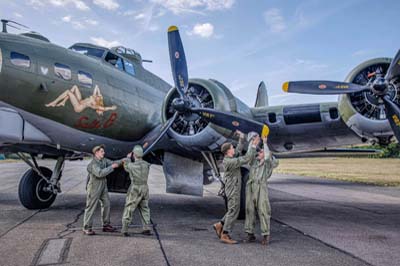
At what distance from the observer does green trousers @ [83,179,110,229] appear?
589cm

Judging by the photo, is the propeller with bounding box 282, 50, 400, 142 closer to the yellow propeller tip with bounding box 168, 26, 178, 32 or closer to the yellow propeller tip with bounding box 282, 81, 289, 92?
the yellow propeller tip with bounding box 282, 81, 289, 92

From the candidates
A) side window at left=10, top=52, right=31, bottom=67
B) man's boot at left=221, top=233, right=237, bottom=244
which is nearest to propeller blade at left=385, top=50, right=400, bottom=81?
man's boot at left=221, top=233, right=237, bottom=244

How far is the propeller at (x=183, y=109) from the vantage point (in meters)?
7.31

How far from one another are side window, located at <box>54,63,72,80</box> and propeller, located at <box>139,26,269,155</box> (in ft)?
7.11

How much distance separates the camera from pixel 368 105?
7.04 m

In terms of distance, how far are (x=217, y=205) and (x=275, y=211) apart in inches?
82.4

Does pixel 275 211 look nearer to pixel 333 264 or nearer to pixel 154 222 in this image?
pixel 154 222

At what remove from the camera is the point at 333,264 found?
169 inches

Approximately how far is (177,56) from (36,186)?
→ 5.06 m

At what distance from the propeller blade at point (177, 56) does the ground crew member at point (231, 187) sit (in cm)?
256

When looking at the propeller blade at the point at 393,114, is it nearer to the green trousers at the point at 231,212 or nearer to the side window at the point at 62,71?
the green trousers at the point at 231,212

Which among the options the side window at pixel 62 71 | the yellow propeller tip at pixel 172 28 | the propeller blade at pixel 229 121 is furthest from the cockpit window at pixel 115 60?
the propeller blade at pixel 229 121

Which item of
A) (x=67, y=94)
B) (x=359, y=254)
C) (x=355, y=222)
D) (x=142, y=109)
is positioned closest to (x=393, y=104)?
(x=355, y=222)

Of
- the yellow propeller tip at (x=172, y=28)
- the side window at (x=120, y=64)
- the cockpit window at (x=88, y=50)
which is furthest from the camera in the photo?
the side window at (x=120, y=64)
